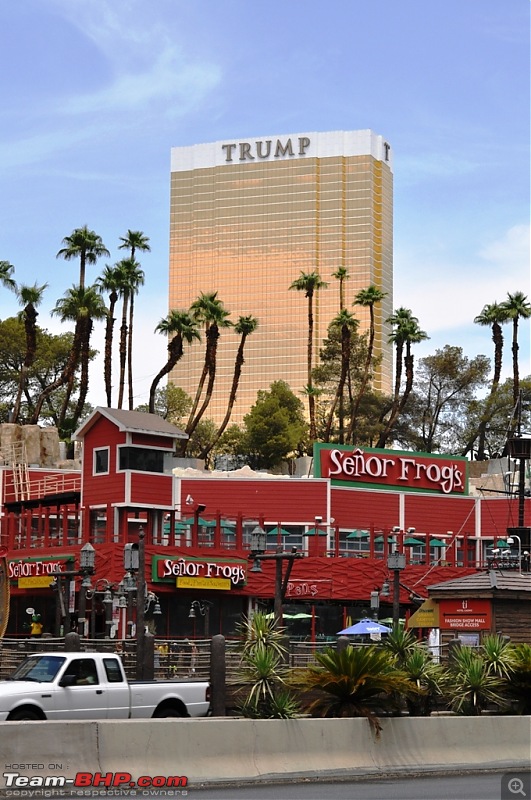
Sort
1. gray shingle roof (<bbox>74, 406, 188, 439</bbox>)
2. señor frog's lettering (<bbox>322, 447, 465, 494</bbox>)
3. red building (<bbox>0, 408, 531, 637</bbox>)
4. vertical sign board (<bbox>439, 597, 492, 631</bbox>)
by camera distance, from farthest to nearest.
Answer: señor frog's lettering (<bbox>322, 447, 465, 494</bbox>)
gray shingle roof (<bbox>74, 406, 188, 439</bbox>)
red building (<bbox>0, 408, 531, 637</bbox>)
vertical sign board (<bbox>439, 597, 492, 631</bbox>)

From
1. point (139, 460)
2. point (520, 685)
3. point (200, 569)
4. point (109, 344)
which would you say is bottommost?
point (520, 685)

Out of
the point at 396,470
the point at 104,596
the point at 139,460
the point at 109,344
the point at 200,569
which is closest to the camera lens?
the point at 104,596

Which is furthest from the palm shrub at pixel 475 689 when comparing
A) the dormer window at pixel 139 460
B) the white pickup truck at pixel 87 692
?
the dormer window at pixel 139 460

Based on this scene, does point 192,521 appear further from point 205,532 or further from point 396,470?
point 396,470

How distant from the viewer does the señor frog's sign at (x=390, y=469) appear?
7412 cm

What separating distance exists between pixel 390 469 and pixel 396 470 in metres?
0.45

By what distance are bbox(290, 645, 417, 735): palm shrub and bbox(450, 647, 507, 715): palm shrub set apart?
2181mm

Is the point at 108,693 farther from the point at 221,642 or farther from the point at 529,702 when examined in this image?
the point at 529,702

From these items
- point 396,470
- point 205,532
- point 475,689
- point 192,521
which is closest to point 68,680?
point 475,689

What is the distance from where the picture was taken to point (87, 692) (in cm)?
2578

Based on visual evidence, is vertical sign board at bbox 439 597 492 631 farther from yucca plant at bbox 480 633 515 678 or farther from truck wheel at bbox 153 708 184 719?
truck wheel at bbox 153 708 184 719

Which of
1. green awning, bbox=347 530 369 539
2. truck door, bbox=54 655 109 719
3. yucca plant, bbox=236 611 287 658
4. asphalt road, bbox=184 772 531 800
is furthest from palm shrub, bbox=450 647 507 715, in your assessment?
green awning, bbox=347 530 369 539

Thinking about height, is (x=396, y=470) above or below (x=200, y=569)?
above

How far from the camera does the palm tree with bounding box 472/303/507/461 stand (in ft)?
394
